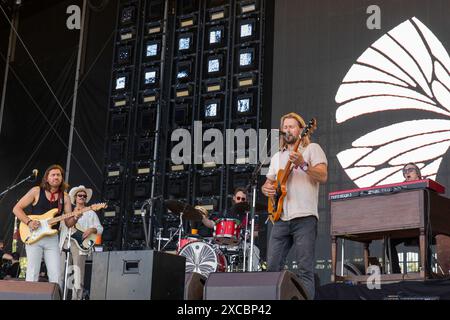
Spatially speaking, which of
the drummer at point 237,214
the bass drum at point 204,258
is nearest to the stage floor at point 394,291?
the bass drum at point 204,258

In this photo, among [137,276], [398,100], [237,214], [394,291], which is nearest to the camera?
[137,276]

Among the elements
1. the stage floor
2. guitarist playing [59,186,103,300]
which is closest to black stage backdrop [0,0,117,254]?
guitarist playing [59,186,103,300]

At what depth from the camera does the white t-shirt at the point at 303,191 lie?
439 cm

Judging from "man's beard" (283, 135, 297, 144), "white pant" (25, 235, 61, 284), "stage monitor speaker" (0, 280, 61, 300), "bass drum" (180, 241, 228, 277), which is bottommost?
"stage monitor speaker" (0, 280, 61, 300)

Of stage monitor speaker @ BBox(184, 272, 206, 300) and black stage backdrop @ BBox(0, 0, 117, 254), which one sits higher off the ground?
black stage backdrop @ BBox(0, 0, 117, 254)

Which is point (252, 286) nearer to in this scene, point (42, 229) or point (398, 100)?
point (42, 229)

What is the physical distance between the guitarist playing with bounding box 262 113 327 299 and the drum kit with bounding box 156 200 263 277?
9.66ft

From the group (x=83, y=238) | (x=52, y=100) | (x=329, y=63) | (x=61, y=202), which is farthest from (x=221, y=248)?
(x=52, y=100)

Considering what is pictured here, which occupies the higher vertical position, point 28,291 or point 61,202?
point 61,202

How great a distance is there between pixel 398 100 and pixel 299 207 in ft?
15.7

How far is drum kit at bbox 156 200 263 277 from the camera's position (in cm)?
766

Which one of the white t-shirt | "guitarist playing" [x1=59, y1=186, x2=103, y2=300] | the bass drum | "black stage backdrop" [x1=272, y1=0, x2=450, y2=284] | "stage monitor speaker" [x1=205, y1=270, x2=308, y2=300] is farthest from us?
"black stage backdrop" [x1=272, y1=0, x2=450, y2=284]

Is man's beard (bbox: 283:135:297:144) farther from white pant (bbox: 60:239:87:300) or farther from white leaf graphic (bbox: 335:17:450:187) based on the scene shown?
white leaf graphic (bbox: 335:17:450:187)

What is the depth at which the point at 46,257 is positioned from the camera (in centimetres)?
575
